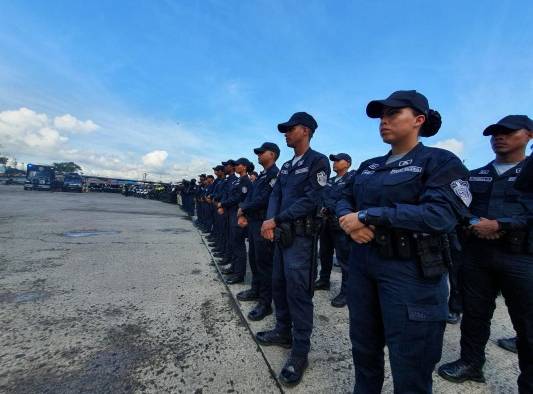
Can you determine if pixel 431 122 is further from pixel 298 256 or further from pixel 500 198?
pixel 298 256

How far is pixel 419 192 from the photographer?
137 cm

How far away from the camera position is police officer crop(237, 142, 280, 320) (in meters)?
2.98

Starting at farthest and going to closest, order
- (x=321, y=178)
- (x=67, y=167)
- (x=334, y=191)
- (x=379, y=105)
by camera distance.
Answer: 1. (x=67, y=167)
2. (x=334, y=191)
3. (x=321, y=178)
4. (x=379, y=105)

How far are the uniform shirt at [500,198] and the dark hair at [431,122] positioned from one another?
770 mm

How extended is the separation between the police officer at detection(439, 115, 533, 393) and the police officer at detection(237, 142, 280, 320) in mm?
1624

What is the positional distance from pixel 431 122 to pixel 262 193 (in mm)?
1961

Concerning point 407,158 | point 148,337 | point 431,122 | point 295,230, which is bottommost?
point 148,337

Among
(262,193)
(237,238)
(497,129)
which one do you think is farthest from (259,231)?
(497,129)

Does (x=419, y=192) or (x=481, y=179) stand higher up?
(x=481, y=179)

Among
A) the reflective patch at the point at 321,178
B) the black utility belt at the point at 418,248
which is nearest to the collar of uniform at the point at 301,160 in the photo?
the reflective patch at the point at 321,178

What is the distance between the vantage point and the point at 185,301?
10.7ft

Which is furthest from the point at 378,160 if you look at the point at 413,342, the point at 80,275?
the point at 80,275

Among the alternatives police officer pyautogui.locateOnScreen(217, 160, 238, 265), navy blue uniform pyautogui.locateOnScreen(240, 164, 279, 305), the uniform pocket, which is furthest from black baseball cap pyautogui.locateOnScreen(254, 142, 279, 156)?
the uniform pocket

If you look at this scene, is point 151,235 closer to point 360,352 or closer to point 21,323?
point 21,323
